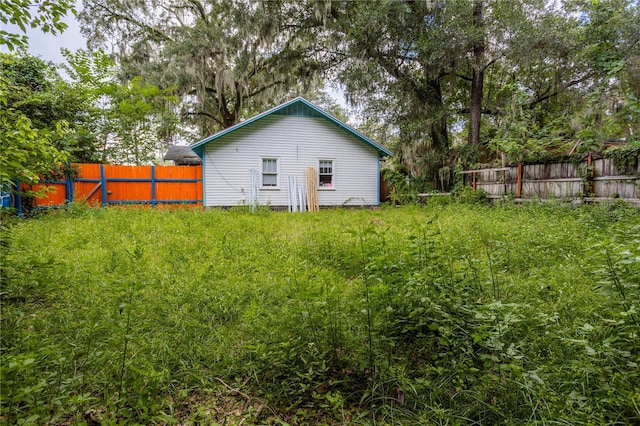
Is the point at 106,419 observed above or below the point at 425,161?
below

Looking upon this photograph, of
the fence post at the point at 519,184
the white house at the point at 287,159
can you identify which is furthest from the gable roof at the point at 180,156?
the fence post at the point at 519,184

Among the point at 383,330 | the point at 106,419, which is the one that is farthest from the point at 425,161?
the point at 106,419

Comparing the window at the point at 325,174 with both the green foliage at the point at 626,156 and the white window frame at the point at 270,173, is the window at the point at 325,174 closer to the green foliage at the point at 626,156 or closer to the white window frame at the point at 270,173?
the white window frame at the point at 270,173

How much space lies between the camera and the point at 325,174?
1243 centimetres

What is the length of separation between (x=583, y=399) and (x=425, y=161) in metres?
12.0

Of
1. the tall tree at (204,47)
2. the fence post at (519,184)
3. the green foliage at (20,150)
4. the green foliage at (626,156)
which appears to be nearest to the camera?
the green foliage at (20,150)

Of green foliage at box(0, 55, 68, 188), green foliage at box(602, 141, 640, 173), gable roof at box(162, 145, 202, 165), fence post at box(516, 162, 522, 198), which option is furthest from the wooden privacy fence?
green foliage at box(602, 141, 640, 173)

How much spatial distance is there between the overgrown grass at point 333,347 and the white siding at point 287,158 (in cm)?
818

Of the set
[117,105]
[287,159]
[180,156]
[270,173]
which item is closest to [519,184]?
[287,159]

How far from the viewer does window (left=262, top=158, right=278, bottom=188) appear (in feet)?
38.4

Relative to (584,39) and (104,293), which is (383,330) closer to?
(104,293)

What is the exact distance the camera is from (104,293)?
2871mm

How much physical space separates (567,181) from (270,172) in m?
9.21

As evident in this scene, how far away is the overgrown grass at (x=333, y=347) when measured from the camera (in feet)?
4.76
